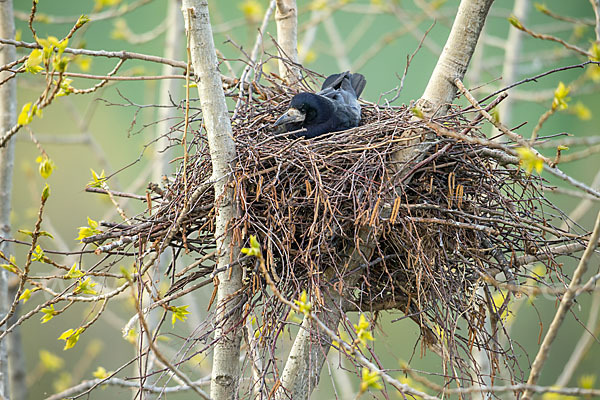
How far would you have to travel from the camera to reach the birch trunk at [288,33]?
3662 mm

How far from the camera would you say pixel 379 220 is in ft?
7.91

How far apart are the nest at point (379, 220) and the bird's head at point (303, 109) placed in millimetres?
361

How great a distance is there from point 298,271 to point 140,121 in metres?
7.75

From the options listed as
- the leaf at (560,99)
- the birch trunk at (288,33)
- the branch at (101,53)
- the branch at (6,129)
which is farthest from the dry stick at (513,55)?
the branch at (6,129)

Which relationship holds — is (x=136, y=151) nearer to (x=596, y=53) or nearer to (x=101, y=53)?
(x=101, y=53)

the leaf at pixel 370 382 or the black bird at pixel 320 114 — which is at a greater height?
the black bird at pixel 320 114

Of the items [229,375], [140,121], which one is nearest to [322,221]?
[229,375]

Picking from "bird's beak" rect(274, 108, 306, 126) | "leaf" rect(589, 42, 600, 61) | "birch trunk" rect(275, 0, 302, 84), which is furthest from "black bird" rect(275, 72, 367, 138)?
"leaf" rect(589, 42, 600, 61)

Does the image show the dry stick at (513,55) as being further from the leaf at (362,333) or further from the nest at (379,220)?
the leaf at (362,333)

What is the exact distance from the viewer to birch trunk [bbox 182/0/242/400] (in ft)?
7.64

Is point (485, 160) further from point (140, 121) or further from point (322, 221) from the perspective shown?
point (140, 121)

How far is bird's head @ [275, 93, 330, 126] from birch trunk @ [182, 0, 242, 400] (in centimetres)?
79

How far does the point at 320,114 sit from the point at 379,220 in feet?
3.64

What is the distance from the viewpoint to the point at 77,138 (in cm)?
562
